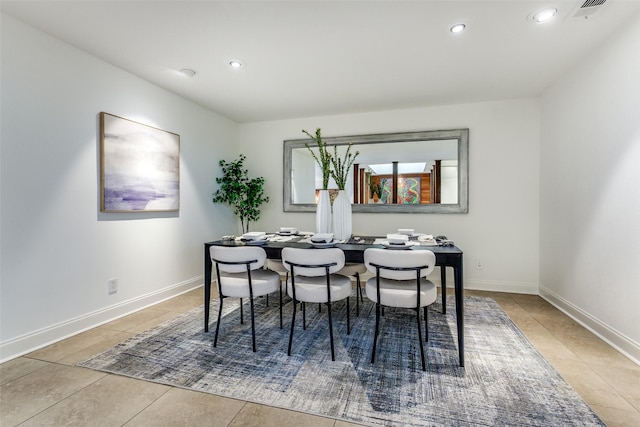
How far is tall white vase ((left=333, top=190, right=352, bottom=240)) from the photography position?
2680 mm

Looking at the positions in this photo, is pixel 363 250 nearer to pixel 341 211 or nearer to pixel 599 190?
pixel 341 211

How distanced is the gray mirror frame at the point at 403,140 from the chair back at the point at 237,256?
7.61ft

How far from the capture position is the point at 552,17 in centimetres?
213

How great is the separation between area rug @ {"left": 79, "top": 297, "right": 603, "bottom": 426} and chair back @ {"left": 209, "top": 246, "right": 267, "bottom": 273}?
0.62 metres

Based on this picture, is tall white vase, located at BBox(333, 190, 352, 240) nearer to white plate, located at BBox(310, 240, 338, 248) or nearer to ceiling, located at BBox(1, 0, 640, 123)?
white plate, located at BBox(310, 240, 338, 248)

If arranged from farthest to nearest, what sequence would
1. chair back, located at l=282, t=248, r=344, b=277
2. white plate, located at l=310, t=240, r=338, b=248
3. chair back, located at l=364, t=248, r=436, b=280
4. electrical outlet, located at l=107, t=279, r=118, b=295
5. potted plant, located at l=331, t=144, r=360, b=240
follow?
electrical outlet, located at l=107, t=279, r=118, b=295 → potted plant, located at l=331, t=144, r=360, b=240 → white plate, located at l=310, t=240, r=338, b=248 → chair back, located at l=282, t=248, r=344, b=277 → chair back, located at l=364, t=248, r=436, b=280

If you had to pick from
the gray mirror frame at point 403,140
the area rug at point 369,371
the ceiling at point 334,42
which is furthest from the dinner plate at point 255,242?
the gray mirror frame at point 403,140

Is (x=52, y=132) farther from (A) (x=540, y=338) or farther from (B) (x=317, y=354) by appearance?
(A) (x=540, y=338)

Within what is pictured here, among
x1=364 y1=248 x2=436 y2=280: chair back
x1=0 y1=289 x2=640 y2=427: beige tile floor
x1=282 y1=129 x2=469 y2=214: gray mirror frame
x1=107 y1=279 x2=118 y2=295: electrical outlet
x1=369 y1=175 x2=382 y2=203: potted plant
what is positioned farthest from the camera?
x1=369 y1=175 x2=382 y2=203: potted plant

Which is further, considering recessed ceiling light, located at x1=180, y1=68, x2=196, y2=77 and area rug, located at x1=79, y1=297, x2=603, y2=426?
recessed ceiling light, located at x1=180, y1=68, x2=196, y2=77

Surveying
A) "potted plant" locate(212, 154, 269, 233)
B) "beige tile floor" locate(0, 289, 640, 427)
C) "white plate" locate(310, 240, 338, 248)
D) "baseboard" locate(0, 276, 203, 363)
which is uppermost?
"potted plant" locate(212, 154, 269, 233)

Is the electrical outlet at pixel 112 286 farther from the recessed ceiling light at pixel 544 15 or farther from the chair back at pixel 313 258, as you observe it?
the recessed ceiling light at pixel 544 15

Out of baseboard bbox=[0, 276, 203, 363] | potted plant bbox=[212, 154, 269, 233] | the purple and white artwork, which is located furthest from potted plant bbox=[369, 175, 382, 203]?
baseboard bbox=[0, 276, 203, 363]

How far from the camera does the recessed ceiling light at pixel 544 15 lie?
6.73 feet
